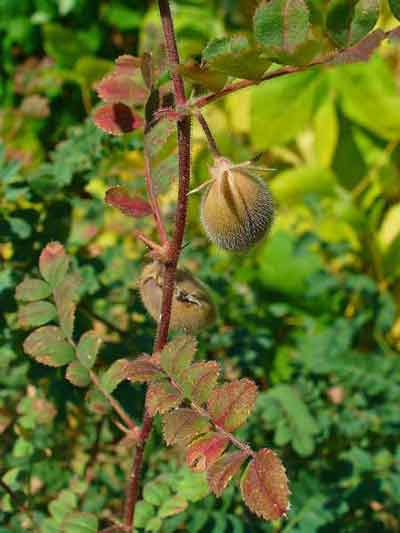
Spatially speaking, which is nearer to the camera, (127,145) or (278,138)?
(127,145)

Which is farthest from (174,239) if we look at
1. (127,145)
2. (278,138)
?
(278,138)

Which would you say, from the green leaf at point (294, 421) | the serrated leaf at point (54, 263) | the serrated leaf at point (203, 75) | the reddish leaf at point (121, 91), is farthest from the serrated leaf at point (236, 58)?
the green leaf at point (294, 421)

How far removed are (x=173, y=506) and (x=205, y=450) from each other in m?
0.28

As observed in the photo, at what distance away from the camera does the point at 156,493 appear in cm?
97

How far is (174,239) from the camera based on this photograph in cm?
75

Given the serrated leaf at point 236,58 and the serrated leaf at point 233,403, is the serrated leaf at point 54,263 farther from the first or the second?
the serrated leaf at point 236,58

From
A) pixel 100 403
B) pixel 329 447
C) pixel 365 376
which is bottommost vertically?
pixel 329 447

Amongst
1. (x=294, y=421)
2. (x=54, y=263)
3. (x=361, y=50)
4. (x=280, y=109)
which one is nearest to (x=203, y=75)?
(x=361, y=50)

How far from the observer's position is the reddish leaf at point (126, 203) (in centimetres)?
83

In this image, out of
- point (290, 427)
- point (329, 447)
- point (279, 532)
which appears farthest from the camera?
point (329, 447)

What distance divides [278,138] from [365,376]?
4.53 ft

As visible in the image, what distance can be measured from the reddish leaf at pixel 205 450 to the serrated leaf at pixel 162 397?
42mm

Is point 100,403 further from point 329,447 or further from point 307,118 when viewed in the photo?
point 307,118

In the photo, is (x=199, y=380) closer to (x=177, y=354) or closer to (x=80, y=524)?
(x=177, y=354)
